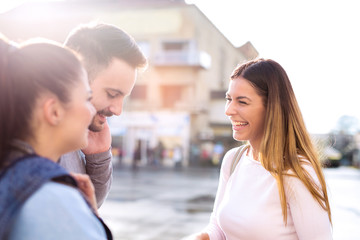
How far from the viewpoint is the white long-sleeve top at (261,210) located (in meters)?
1.89

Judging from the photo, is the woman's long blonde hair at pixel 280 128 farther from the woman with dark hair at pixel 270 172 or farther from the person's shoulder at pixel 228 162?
the person's shoulder at pixel 228 162

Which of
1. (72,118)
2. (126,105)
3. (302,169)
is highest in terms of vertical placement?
(72,118)

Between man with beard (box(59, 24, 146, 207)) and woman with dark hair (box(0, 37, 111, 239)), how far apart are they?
73 cm

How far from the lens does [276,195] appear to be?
6.69 feet

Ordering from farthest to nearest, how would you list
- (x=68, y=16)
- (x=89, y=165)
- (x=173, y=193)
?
1. (x=68, y=16)
2. (x=173, y=193)
3. (x=89, y=165)

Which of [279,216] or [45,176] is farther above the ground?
[45,176]

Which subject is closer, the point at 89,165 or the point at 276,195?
the point at 89,165

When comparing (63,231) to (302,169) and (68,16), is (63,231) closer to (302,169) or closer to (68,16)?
(302,169)

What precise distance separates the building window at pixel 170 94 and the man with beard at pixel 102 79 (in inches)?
1077

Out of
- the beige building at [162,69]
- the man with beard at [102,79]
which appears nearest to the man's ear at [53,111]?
the man with beard at [102,79]

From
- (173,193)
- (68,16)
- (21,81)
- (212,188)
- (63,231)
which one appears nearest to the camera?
(63,231)

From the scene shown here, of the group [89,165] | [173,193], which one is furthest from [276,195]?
[173,193]

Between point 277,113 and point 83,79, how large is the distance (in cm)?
128

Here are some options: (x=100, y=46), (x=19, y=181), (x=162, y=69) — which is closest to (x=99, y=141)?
(x=100, y=46)
